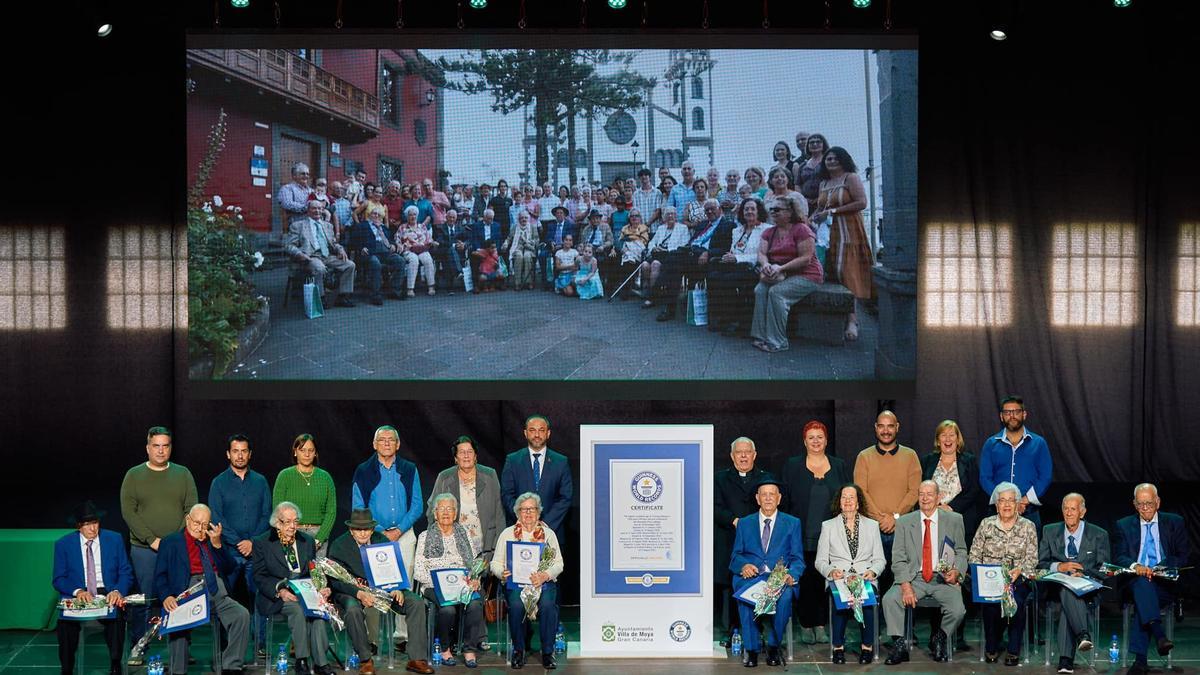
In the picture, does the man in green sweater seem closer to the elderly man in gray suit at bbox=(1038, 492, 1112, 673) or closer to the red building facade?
the red building facade

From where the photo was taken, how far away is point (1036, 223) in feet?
30.9

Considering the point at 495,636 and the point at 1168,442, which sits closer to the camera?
the point at 495,636

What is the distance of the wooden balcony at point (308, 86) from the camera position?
905 centimetres

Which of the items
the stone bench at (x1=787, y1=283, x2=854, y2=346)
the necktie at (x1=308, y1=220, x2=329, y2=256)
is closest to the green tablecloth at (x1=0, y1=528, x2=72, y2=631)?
the necktie at (x1=308, y1=220, x2=329, y2=256)

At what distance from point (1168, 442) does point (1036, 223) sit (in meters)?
1.75

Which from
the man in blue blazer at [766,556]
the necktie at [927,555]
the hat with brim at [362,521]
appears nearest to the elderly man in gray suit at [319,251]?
the hat with brim at [362,521]

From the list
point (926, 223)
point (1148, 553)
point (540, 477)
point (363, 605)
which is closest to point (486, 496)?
point (540, 477)

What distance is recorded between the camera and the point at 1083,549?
7.73 m

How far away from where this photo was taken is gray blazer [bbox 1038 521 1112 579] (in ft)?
25.3

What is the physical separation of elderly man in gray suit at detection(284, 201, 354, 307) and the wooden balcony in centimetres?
68

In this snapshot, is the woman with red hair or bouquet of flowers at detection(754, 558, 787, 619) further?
the woman with red hair

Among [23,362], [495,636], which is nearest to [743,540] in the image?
[495,636]

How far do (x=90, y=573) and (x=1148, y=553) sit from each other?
582 centimetres

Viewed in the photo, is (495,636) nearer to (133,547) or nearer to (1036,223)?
(133,547)
